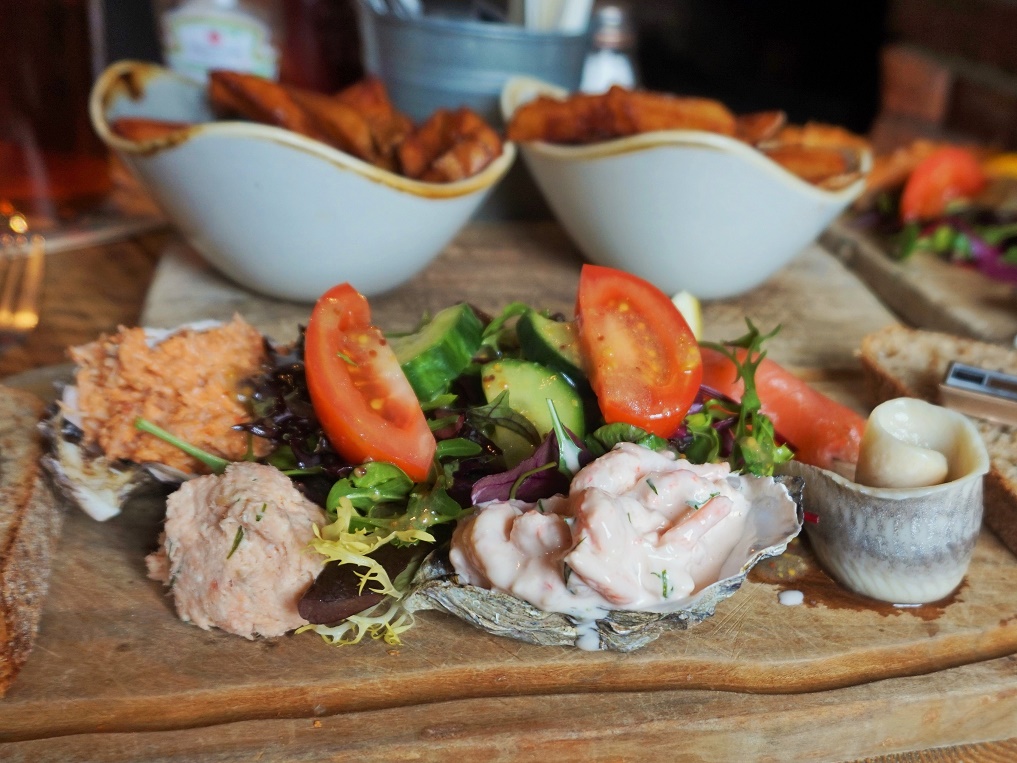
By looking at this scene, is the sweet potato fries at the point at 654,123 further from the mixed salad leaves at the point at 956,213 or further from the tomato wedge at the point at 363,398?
the tomato wedge at the point at 363,398

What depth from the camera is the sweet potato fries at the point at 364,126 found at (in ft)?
7.57

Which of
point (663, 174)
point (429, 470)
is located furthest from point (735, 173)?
point (429, 470)

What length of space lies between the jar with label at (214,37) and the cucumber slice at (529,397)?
6.23 feet

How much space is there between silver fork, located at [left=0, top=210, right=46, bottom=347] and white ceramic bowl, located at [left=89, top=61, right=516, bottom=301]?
0.60 meters

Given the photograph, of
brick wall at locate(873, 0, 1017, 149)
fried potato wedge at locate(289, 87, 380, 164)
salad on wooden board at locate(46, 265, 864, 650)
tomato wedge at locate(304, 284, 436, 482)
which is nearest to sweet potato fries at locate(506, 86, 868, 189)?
fried potato wedge at locate(289, 87, 380, 164)

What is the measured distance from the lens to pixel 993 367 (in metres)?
2.24

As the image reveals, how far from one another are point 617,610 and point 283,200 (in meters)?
1.43

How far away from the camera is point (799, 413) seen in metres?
Answer: 1.90

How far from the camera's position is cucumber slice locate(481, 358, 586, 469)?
1.64 meters

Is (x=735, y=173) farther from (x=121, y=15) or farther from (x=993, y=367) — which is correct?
(x=121, y=15)

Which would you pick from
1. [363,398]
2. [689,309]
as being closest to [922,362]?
[689,309]

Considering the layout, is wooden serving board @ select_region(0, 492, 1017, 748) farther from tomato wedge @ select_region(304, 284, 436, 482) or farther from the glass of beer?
the glass of beer

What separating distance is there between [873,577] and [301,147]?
1.61 meters

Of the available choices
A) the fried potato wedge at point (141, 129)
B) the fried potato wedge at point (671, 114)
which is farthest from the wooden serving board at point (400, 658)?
the fried potato wedge at point (671, 114)
